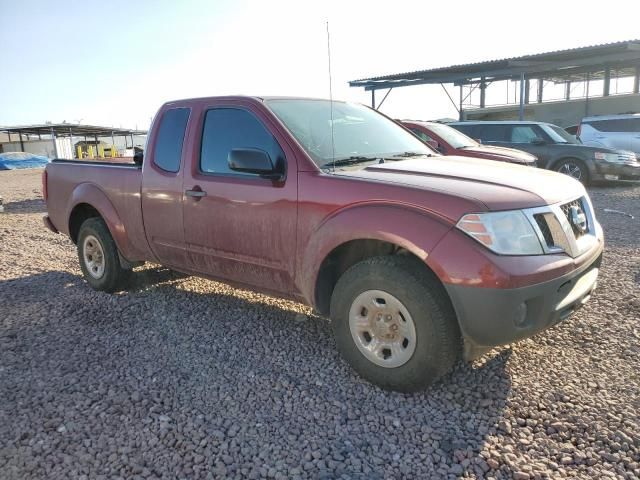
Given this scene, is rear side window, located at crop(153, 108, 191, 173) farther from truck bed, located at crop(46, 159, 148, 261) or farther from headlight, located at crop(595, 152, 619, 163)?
headlight, located at crop(595, 152, 619, 163)

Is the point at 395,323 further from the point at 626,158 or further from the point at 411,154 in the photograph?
the point at 626,158

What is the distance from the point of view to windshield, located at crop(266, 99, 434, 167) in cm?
369

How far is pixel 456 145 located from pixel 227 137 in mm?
6400

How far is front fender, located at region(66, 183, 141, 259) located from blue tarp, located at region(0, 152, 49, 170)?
34180 millimetres

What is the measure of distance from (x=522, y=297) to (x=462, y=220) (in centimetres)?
50

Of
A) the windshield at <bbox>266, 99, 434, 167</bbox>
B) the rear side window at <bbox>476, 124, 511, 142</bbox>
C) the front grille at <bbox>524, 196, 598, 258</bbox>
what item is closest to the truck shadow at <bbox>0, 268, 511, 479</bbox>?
the front grille at <bbox>524, 196, 598, 258</bbox>

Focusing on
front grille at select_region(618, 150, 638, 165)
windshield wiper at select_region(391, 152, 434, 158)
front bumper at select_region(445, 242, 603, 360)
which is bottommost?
front grille at select_region(618, 150, 638, 165)

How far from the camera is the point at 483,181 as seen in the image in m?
3.12

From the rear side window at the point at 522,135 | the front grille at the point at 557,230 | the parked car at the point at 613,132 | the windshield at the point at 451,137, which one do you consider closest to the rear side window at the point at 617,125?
the parked car at the point at 613,132

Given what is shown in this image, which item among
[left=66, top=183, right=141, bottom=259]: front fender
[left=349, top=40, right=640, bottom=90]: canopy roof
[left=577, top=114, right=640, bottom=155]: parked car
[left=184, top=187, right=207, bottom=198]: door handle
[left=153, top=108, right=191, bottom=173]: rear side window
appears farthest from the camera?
[left=349, top=40, right=640, bottom=90]: canopy roof

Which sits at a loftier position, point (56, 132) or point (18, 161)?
point (56, 132)

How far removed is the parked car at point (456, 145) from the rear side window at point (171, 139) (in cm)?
Result: 525

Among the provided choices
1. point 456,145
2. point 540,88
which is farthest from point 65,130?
point 456,145

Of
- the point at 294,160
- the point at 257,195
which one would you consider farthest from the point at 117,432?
the point at 294,160
